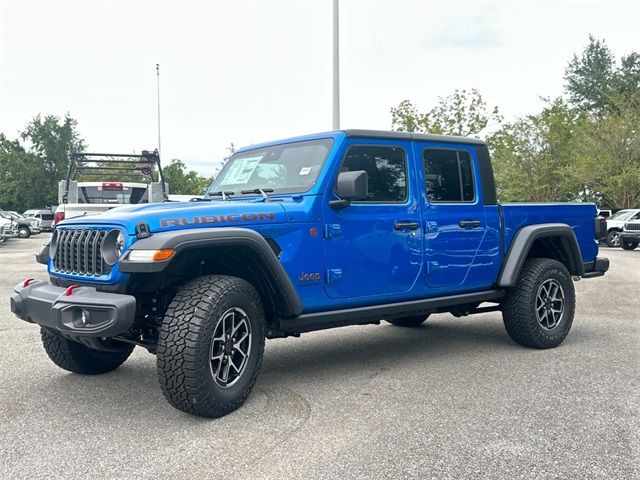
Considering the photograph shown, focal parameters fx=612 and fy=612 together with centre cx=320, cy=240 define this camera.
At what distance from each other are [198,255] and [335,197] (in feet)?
3.72

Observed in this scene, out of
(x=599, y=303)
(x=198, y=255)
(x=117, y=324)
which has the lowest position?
(x=599, y=303)

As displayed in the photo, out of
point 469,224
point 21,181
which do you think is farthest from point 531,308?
point 21,181

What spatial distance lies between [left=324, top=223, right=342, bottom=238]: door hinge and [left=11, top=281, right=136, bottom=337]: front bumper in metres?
1.52

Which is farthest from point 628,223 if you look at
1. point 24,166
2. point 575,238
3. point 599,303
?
point 24,166

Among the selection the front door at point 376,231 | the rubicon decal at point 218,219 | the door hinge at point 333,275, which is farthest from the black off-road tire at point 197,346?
the front door at point 376,231

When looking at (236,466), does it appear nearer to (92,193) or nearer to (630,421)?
(630,421)

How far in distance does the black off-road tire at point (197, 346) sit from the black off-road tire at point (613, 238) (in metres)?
24.0

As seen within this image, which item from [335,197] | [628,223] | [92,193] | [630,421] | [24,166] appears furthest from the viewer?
[24,166]

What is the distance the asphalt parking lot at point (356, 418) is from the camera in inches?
127

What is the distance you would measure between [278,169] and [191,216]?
1.21 metres

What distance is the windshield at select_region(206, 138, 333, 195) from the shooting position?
4.80m

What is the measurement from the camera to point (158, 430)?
12.4 feet

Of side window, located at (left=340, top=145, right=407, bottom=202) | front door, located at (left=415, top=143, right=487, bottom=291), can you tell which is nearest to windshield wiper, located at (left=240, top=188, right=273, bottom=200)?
side window, located at (left=340, top=145, right=407, bottom=202)

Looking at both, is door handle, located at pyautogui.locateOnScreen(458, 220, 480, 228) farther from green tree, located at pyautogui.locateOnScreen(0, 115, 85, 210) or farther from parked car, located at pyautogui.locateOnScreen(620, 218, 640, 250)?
green tree, located at pyautogui.locateOnScreen(0, 115, 85, 210)
